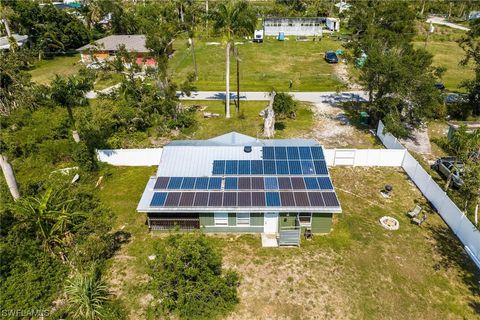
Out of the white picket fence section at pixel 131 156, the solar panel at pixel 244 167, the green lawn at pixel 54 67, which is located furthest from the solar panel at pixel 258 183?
the green lawn at pixel 54 67

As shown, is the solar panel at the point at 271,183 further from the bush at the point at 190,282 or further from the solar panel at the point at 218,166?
the bush at the point at 190,282

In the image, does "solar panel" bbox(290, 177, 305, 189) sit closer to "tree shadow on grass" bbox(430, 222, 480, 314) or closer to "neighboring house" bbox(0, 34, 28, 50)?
"tree shadow on grass" bbox(430, 222, 480, 314)

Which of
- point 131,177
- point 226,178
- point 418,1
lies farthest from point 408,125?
point 418,1

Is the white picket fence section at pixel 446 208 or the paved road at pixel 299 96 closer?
the white picket fence section at pixel 446 208

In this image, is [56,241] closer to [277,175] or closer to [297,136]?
[277,175]

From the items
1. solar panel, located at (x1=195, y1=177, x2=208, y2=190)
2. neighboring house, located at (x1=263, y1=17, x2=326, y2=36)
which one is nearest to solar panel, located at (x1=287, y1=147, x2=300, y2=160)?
solar panel, located at (x1=195, y1=177, x2=208, y2=190)

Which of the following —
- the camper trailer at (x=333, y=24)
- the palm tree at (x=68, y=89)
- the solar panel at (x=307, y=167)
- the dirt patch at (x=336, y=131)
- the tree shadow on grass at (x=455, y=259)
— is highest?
the palm tree at (x=68, y=89)
